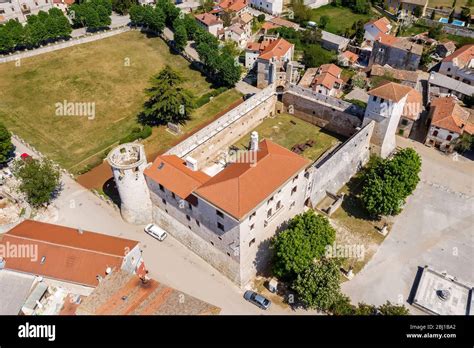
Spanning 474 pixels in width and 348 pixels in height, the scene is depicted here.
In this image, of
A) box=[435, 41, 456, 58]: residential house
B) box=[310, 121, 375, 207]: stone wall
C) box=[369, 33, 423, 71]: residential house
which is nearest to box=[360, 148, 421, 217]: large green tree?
box=[310, 121, 375, 207]: stone wall

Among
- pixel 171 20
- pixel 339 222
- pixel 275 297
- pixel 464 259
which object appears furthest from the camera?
pixel 171 20

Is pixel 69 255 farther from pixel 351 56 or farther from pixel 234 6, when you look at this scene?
pixel 234 6

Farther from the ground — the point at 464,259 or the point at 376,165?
the point at 376,165

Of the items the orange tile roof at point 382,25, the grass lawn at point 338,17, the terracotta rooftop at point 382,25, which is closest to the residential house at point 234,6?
the grass lawn at point 338,17

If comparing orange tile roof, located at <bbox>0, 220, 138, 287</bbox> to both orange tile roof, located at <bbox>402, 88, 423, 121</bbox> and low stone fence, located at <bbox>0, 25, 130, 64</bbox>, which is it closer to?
orange tile roof, located at <bbox>402, 88, 423, 121</bbox>

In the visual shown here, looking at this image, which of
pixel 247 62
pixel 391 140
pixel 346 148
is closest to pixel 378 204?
pixel 346 148

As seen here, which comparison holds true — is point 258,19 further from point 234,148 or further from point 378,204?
point 378,204

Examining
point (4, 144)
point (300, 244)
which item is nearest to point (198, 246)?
point (300, 244)
